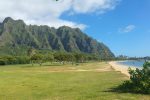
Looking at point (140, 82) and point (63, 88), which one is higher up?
point (140, 82)

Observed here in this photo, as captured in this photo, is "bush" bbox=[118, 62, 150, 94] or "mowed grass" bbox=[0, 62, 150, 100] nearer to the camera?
"mowed grass" bbox=[0, 62, 150, 100]

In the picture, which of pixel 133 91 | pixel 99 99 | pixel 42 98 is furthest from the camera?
pixel 133 91

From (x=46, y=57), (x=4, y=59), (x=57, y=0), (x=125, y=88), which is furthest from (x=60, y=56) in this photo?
(x=57, y=0)

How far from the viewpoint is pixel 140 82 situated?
27.2 metres

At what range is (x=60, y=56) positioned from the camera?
637ft

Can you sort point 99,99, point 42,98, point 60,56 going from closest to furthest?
1. point 99,99
2. point 42,98
3. point 60,56

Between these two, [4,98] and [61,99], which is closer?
[61,99]

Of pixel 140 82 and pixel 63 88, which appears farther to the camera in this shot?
pixel 63 88

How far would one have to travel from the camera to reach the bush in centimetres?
2677

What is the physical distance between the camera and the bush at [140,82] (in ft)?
87.8

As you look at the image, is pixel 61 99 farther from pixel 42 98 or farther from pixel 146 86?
pixel 146 86

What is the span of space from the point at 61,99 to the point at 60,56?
6707 inches

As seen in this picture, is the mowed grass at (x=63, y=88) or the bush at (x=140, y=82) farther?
the bush at (x=140, y=82)

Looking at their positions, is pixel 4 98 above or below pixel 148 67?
below
